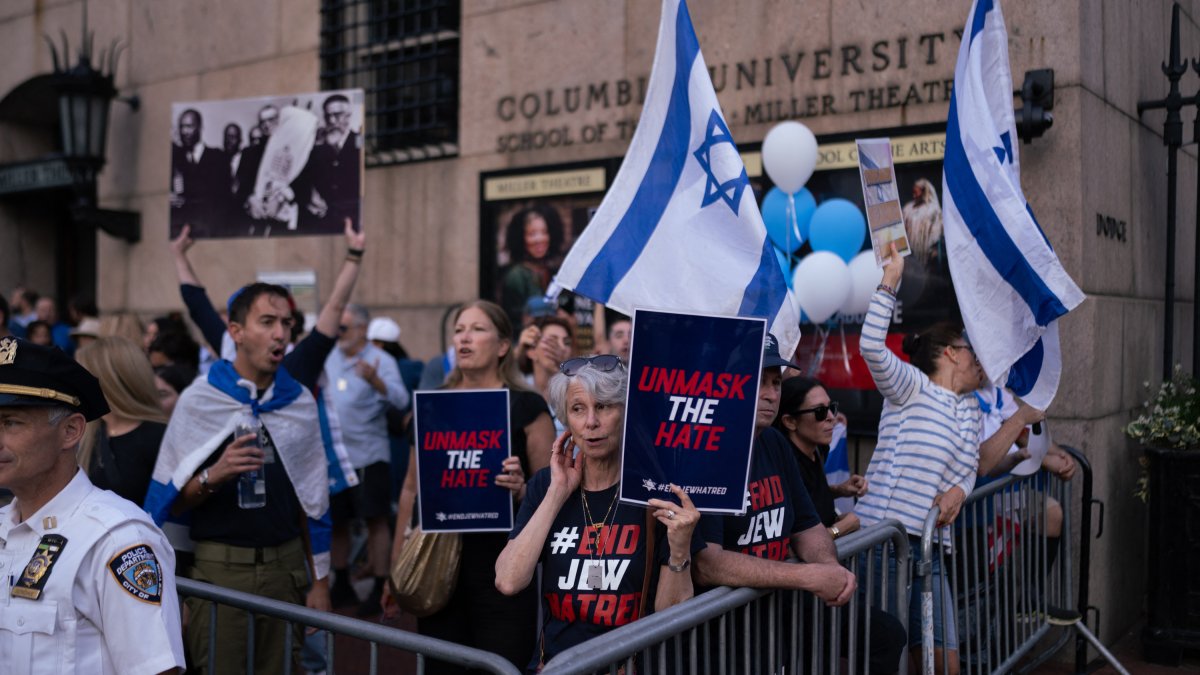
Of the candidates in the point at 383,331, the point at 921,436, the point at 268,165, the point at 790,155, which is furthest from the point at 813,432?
the point at 383,331

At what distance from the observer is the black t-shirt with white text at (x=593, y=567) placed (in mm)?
2969

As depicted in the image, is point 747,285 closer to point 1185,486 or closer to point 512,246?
point 1185,486

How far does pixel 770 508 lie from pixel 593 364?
75cm

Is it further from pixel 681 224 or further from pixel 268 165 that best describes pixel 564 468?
pixel 268 165

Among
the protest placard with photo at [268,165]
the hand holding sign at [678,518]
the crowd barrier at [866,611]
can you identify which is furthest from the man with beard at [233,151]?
the hand holding sign at [678,518]

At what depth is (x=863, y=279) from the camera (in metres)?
6.20

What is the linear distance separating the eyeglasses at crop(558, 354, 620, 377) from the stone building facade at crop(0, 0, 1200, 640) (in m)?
4.01

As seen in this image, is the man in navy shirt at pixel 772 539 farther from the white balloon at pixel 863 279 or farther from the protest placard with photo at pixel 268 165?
the protest placard with photo at pixel 268 165

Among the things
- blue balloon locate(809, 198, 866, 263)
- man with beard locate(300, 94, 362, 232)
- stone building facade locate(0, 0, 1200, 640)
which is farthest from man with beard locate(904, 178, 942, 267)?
man with beard locate(300, 94, 362, 232)

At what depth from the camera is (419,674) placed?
2.71 meters

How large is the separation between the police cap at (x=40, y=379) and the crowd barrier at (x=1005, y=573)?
9.85ft

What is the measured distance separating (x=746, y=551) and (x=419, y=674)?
3.57ft

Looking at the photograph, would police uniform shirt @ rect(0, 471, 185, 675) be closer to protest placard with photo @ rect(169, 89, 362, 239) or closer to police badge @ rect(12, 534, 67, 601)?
police badge @ rect(12, 534, 67, 601)

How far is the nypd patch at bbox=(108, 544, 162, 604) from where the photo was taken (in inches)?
92.6
